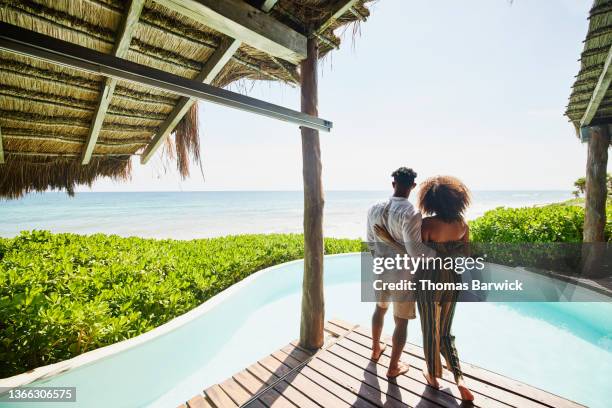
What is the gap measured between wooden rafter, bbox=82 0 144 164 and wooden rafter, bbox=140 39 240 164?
0.67 metres

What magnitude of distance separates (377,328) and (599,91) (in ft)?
15.9

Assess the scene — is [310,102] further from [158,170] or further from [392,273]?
[158,170]

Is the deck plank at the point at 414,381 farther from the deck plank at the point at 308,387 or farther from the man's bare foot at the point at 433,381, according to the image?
the deck plank at the point at 308,387

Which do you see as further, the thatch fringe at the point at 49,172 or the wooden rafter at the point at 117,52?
the thatch fringe at the point at 49,172

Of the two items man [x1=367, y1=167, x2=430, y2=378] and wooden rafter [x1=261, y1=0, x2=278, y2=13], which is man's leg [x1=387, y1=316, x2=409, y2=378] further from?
wooden rafter [x1=261, y1=0, x2=278, y2=13]

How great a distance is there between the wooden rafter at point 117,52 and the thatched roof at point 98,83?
12 cm

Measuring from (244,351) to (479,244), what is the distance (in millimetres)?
6447

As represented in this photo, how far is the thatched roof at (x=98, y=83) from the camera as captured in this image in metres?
2.28

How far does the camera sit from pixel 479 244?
23.0 feet

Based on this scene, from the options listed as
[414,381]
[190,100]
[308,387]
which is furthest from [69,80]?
[414,381]

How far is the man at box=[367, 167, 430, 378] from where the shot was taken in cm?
224

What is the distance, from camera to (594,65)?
3.46 m

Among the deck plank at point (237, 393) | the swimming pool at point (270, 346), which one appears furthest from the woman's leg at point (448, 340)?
the swimming pool at point (270, 346)

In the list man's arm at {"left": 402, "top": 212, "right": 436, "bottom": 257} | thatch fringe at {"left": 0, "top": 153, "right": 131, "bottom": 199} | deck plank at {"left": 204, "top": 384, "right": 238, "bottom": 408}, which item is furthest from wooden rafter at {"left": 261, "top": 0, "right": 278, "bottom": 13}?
deck plank at {"left": 204, "top": 384, "right": 238, "bottom": 408}
